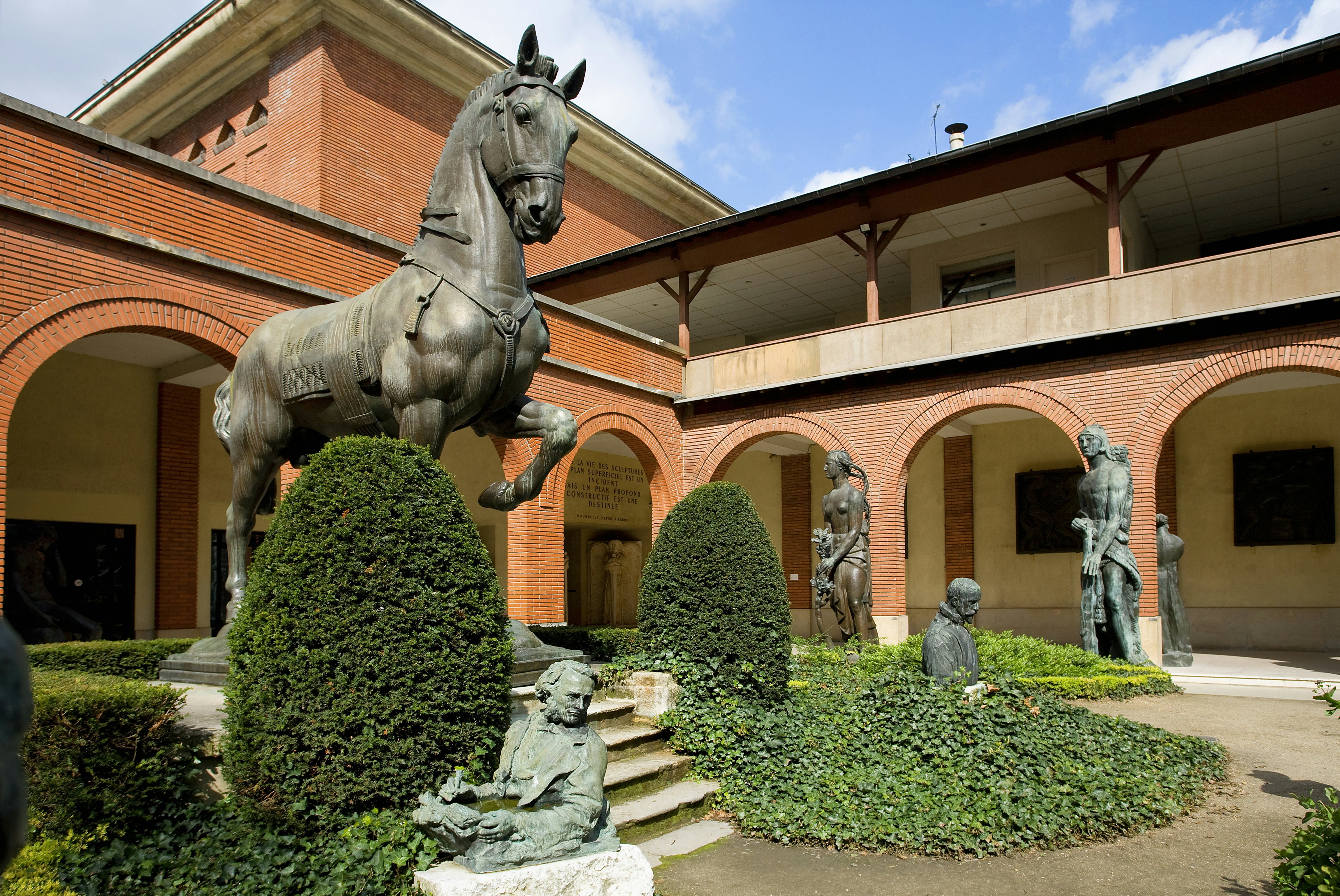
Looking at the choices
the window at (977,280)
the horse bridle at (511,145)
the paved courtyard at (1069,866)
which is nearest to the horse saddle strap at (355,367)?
the horse bridle at (511,145)

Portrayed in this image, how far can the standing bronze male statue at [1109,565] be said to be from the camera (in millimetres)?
11430

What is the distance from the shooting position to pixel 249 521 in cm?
587

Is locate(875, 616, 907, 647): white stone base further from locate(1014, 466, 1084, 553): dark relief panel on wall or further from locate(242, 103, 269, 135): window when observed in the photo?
locate(242, 103, 269, 135): window

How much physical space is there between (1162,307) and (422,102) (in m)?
15.2

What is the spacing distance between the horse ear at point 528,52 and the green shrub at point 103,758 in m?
3.43

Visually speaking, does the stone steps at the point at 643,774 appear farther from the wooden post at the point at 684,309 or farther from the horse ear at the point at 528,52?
the wooden post at the point at 684,309

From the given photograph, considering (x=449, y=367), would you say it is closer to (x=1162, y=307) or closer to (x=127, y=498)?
(x=127, y=498)

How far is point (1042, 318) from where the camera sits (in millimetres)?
15070

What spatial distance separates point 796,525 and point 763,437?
5255 mm

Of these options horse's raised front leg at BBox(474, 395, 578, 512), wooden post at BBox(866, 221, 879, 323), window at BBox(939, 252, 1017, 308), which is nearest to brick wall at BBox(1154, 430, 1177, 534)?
window at BBox(939, 252, 1017, 308)

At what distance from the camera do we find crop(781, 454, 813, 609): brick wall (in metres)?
23.0

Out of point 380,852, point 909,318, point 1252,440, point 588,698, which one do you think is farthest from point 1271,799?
point 1252,440

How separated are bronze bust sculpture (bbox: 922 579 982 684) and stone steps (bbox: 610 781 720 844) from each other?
7.44 ft

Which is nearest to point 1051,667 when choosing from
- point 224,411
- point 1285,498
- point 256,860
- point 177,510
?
point 224,411
